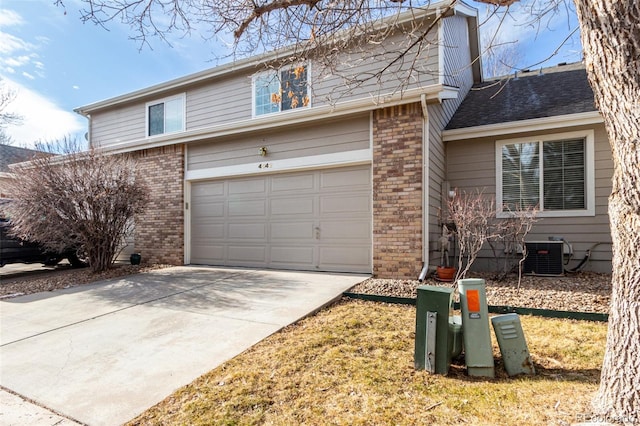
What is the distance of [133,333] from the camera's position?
12.6ft

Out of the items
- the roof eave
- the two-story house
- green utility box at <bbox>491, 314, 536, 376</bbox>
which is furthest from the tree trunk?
the roof eave

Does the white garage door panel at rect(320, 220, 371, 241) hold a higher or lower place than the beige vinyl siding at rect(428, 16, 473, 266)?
lower

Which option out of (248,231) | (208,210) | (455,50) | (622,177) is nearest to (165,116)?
(208,210)

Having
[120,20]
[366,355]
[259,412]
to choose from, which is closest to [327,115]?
[120,20]

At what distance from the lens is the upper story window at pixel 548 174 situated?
267 inches

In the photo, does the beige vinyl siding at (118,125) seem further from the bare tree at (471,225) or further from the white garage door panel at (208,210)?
the bare tree at (471,225)

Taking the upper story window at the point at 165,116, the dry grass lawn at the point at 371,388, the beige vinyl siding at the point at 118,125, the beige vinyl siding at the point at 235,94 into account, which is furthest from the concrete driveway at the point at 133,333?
the beige vinyl siding at the point at 118,125

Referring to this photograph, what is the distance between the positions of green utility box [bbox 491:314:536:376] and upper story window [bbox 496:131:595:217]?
16.0 feet

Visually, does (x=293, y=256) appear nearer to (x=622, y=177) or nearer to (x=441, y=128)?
(x=441, y=128)

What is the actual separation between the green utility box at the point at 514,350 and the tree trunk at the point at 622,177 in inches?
25.1

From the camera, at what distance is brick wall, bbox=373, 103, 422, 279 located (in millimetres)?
6066

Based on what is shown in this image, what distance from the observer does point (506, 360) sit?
2742 millimetres

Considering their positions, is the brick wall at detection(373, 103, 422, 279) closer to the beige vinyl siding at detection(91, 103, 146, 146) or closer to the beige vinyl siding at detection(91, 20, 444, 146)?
the beige vinyl siding at detection(91, 20, 444, 146)

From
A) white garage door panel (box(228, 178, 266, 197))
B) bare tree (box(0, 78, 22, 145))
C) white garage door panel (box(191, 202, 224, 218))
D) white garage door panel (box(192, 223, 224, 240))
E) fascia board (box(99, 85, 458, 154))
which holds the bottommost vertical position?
white garage door panel (box(192, 223, 224, 240))
